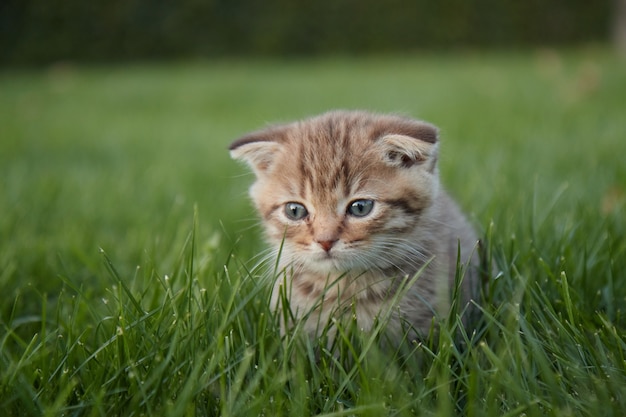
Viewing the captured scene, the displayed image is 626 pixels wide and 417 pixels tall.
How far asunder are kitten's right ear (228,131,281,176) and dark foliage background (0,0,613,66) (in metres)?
14.5

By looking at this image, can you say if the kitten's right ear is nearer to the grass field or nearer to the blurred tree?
the grass field

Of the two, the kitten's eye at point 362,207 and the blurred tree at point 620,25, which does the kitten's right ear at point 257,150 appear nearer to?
the kitten's eye at point 362,207

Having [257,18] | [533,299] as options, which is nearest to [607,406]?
[533,299]

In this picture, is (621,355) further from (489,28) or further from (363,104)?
(489,28)

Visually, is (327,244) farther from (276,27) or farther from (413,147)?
(276,27)

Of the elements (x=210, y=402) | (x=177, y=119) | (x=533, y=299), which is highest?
(x=533, y=299)

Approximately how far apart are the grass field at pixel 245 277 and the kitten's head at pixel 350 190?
270 millimetres

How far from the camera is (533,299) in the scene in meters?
2.04

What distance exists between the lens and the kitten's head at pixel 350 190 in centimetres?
217

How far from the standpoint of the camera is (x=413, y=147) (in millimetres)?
2199

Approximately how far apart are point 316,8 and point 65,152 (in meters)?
11.9

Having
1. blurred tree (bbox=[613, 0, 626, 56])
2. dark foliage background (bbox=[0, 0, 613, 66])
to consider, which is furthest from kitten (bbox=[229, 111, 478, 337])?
dark foliage background (bbox=[0, 0, 613, 66])

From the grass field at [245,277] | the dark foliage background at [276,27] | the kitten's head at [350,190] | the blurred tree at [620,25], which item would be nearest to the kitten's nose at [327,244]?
the kitten's head at [350,190]

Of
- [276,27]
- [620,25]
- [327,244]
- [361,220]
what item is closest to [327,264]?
[327,244]
